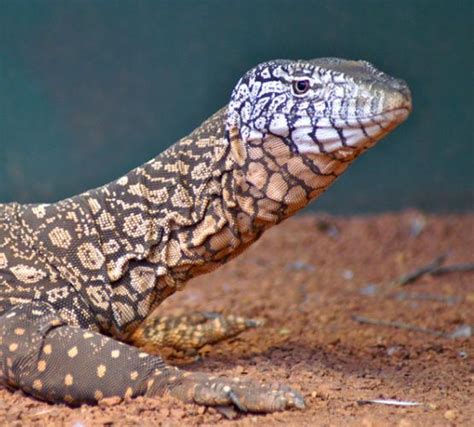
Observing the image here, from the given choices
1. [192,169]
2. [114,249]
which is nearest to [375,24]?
[192,169]

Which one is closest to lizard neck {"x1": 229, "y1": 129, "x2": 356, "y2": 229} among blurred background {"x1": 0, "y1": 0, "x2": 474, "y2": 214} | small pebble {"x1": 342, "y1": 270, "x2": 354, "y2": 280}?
blurred background {"x1": 0, "y1": 0, "x2": 474, "y2": 214}

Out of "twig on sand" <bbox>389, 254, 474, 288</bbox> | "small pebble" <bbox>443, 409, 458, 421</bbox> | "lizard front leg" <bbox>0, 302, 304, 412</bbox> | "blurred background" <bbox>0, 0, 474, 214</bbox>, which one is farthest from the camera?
"twig on sand" <bbox>389, 254, 474, 288</bbox>

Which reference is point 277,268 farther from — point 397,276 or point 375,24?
point 375,24

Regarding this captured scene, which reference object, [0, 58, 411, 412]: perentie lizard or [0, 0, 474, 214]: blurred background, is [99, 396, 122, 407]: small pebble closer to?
[0, 58, 411, 412]: perentie lizard

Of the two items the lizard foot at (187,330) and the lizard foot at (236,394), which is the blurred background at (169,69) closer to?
the lizard foot at (187,330)

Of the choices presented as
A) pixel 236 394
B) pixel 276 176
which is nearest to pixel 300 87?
pixel 276 176

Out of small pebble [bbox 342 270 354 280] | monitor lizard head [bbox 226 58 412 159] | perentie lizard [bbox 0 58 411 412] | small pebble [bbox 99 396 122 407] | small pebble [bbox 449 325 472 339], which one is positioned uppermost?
monitor lizard head [bbox 226 58 412 159]
